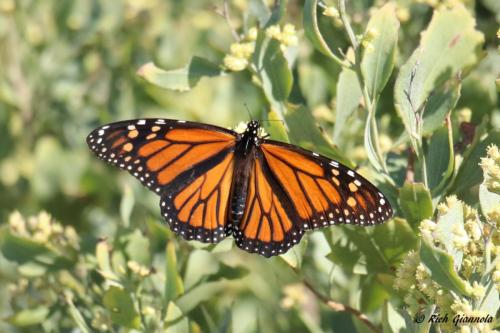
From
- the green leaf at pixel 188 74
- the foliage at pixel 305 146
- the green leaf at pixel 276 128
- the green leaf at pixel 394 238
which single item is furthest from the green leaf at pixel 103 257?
the green leaf at pixel 394 238

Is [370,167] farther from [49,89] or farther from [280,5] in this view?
[49,89]

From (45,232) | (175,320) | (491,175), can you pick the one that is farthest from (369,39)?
(45,232)

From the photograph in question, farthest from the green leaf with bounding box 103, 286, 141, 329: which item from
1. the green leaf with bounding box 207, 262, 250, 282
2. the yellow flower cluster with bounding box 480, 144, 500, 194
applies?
the yellow flower cluster with bounding box 480, 144, 500, 194

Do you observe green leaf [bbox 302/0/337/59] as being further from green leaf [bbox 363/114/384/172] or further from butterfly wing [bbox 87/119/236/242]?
butterfly wing [bbox 87/119/236/242]

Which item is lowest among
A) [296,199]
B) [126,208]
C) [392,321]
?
[126,208]

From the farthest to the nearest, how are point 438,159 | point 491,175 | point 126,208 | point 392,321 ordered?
1. point 126,208
2. point 438,159
3. point 392,321
4. point 491,175

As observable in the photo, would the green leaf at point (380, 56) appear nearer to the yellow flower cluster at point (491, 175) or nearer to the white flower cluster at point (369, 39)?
the white flower cluster at point (369, 39)

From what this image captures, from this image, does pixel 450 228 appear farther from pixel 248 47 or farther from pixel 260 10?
pixel 260 10

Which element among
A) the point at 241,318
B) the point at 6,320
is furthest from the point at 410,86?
the point at 241,318
